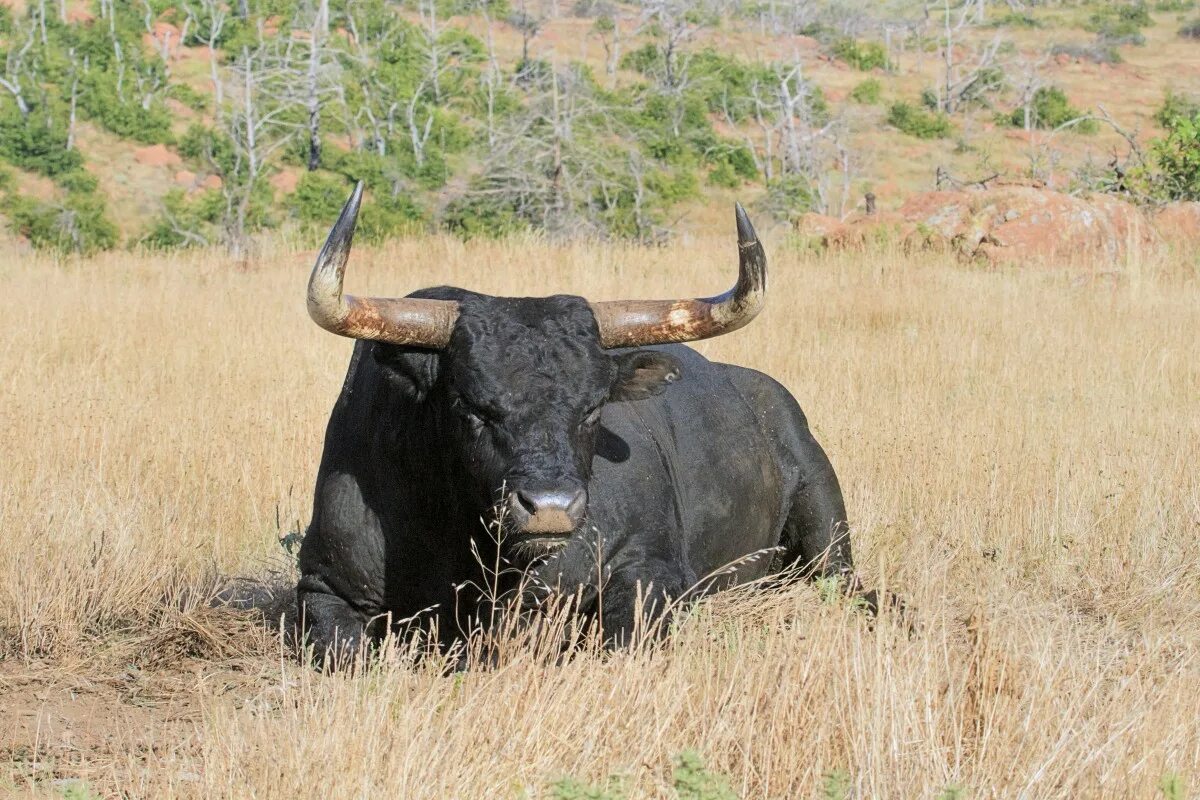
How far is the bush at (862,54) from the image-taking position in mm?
69750

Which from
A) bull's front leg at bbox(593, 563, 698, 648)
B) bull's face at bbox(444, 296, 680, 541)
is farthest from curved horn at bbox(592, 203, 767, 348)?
bull's front leg at bbox(593, 563, 698, 648)

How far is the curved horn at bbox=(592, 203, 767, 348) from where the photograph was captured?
17.6 feet

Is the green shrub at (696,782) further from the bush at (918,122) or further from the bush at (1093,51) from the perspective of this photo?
the bush at (1093,51)

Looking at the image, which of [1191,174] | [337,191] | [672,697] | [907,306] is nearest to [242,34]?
[337,191]

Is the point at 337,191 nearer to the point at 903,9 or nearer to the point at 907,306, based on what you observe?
the point at 907,306

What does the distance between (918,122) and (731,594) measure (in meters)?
49.9

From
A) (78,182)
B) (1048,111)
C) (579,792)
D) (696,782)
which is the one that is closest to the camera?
(579,792)

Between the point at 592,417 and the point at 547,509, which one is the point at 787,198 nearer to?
the point at 592,417

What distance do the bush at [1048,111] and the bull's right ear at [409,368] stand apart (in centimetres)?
4992

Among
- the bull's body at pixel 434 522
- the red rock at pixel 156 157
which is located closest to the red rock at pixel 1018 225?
the bull's body at pixel 434 522

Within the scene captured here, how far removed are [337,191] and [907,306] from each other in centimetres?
2493

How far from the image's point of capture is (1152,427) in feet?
30.1

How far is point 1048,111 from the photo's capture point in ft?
177

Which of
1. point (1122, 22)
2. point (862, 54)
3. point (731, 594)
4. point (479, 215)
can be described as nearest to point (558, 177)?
point (479, 215)
